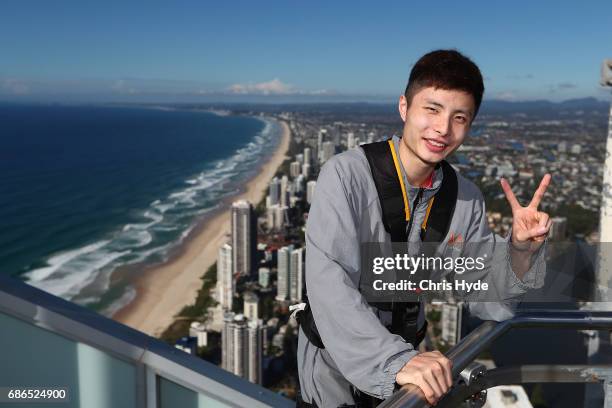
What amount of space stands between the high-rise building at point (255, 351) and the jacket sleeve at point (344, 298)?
848 cm

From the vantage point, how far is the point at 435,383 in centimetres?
69

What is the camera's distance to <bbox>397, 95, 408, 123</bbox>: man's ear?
958 mm

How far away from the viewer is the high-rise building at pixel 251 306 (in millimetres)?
11842

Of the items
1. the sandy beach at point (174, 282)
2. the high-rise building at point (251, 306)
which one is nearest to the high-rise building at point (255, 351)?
the high-rise building at point (251, 306)

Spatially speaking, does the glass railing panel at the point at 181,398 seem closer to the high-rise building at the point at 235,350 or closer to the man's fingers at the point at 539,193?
the man's fingers at the point at 539,193

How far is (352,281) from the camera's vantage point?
2.72 feet

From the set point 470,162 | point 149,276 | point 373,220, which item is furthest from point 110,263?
point 373,220

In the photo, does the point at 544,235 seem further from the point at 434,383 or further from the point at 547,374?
the point at 434,383

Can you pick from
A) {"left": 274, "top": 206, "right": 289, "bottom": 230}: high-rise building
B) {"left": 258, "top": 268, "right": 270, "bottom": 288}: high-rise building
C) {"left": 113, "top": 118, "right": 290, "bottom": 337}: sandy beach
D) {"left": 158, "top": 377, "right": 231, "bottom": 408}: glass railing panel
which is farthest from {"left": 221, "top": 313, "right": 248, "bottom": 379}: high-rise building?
{"left": 158, "top": 377, "right": 231, "bottom": 408}: glass railing panel

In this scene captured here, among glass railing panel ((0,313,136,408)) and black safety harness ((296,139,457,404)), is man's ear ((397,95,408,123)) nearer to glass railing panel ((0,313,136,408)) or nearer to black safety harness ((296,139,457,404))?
black safety harness ((296,139,457,404))

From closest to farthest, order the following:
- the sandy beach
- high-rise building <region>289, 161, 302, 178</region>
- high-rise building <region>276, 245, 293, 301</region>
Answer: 1. the sandy beach
2. high-rise building <region>276, 245, 293, 301</region>
3. high-rise building <region>289, 161, 302, 178</region>

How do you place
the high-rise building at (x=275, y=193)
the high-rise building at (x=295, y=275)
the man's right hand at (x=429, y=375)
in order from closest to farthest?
the man's right hand at (x=429, y=375)
the high-rise building at (x=295, y=275)
the high-rise building at (x=275, y=193)

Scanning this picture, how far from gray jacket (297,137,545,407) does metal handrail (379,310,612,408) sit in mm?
32

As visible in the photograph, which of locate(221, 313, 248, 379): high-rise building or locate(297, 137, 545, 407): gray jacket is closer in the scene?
locate(297, 137, 545, 407): gray jacket
